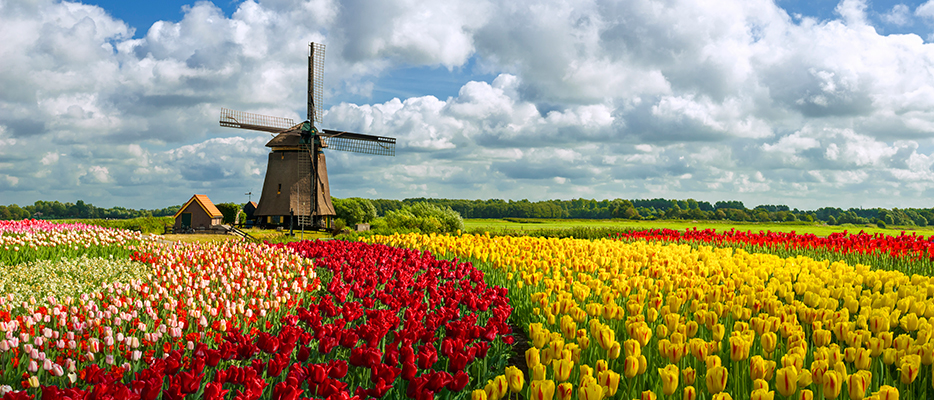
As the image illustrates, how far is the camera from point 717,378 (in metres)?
3.16

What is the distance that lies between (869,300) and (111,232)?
16.4 meters

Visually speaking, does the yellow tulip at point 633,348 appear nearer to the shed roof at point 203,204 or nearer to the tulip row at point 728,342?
the tulip row at point 728,342

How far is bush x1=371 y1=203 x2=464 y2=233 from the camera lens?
23188mm

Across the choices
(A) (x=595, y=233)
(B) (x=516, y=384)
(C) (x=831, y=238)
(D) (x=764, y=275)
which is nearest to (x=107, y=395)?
(B) (x=516, y=384)

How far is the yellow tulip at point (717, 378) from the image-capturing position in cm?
316

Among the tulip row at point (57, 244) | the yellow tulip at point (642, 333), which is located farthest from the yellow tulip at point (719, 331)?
the tulip row at point (57, 244)

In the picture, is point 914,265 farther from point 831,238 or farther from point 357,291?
point 357,291

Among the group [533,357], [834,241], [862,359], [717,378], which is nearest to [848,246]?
[834,241]

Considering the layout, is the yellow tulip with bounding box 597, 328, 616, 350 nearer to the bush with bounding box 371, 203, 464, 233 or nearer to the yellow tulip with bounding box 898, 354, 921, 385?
the yellow tulip with bounding box 898, 354, 921, 385

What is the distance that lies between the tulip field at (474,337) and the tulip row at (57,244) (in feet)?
7.26

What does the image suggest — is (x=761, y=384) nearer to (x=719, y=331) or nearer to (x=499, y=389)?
(x=719, y=331)

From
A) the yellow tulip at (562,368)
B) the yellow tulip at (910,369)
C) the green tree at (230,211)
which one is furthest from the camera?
the green tree at (230,211)

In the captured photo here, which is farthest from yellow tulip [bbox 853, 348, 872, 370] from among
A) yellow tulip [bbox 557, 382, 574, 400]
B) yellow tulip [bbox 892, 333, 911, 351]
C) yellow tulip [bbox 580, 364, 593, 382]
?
yellow tulip [bbox 557, 382, 574, 400]

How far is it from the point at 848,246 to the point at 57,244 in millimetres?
20063
